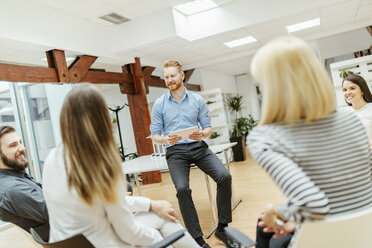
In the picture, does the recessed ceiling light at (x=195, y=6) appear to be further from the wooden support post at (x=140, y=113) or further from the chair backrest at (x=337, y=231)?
the chair backrest at (x=337, y=231)

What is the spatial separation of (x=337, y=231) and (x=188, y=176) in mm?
1996

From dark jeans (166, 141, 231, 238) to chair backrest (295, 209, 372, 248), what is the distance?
1.79 m

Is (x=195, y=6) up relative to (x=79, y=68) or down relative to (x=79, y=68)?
up

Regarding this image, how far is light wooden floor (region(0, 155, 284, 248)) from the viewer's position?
10.9ft

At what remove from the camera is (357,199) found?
1.01 m

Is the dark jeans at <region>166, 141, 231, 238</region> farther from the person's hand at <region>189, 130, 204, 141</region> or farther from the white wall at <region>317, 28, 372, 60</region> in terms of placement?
the white wall at <region>317, 28, 372, 60</region>

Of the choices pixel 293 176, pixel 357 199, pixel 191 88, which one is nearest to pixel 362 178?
pixel 357 199

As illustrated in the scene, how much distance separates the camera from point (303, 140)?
992mm

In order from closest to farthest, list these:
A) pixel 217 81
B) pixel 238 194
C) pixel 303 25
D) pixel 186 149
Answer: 1. pixel 186 149
2. pixel 238 194
3. pixel 303 25
4. pixel 217 81

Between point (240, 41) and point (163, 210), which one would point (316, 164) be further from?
point (240, 41)

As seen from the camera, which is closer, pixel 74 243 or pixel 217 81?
pixel 74 243

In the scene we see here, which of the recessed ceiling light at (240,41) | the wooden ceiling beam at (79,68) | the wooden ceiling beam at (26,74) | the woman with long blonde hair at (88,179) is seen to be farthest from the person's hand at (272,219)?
the recessed ceiling light at (240,41)

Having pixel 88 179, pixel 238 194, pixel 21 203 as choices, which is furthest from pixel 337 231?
pixel 238 194

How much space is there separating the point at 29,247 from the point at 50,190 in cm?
313
